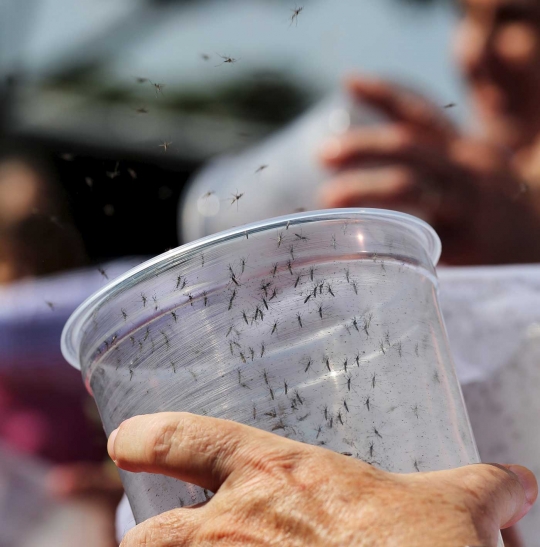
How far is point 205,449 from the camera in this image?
0.60 m

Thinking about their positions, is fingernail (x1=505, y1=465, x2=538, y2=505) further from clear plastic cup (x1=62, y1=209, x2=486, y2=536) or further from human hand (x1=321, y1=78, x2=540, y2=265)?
human hand (x1=321, y1=78, x2=540, y2=265)

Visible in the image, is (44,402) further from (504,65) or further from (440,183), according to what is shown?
(504,65)

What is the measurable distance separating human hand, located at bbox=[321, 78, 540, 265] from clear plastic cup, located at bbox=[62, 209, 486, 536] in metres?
0.98

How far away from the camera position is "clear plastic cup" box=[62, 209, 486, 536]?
0.65 m

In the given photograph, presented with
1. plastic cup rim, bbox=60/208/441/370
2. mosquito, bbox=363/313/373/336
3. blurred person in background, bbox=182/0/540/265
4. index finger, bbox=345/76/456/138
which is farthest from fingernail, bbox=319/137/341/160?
mosquito, bbox=363/313/373/336

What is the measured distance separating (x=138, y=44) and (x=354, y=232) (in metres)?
2.67

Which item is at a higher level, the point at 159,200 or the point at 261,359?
the point at 261,359

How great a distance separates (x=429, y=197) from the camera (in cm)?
183

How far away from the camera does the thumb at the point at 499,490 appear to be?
62 centimetres

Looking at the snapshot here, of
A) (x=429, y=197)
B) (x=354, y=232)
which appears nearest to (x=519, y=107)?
(x=429, y=197)

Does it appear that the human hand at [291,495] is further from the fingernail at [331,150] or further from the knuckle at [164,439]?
the fingernail at [331,150]

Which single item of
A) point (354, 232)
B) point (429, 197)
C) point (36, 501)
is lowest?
point (36, 501)

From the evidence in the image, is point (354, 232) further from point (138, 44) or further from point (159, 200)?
point (138, 44)

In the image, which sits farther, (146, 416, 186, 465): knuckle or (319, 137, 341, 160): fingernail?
(319, 137, 341, 160): fingernail
